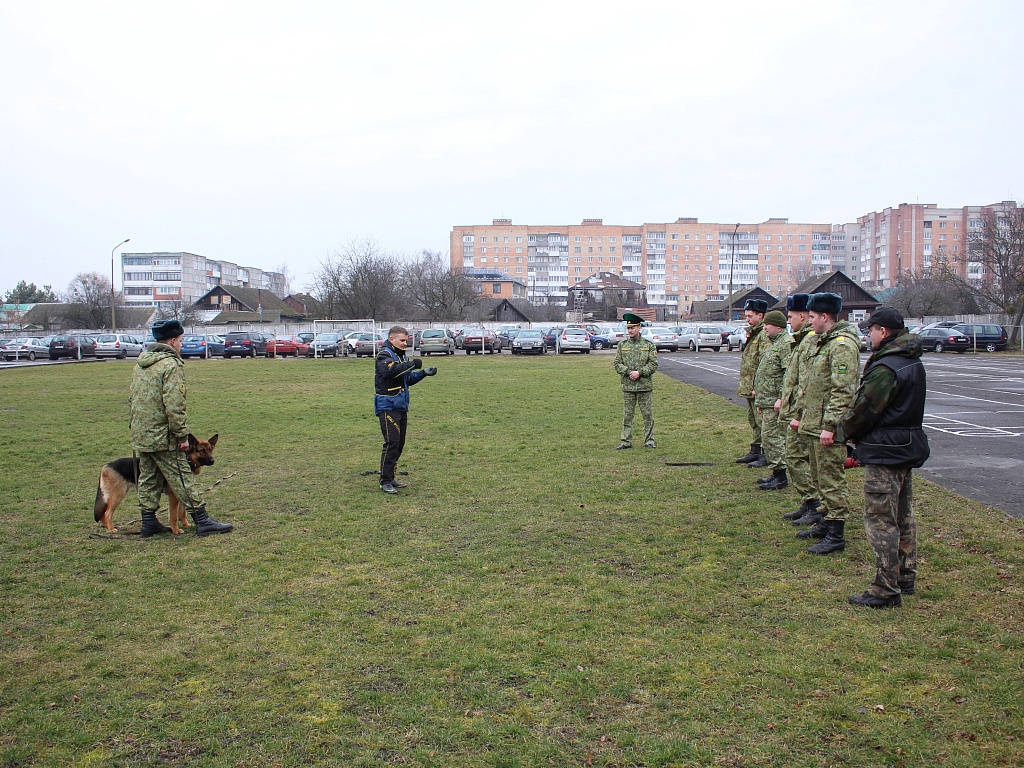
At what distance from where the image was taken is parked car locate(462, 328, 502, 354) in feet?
157

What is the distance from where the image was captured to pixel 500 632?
180 inches

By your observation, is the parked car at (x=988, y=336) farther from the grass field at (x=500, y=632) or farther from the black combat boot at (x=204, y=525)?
the black combat boot at (x=204, y=525)

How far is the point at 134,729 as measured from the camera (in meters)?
3.55

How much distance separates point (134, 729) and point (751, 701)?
2.92 metres

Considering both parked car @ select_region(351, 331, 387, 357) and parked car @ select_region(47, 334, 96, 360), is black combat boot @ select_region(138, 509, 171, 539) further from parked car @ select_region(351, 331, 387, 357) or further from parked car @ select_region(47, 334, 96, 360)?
parked car @ select_region(47, 334, 96, 360)

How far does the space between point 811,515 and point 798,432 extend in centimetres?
80

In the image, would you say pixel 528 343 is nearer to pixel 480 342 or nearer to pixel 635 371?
pixel 480 342

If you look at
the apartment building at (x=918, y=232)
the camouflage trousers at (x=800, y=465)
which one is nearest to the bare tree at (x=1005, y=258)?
the camouflage trousers at (x=800, y=465)

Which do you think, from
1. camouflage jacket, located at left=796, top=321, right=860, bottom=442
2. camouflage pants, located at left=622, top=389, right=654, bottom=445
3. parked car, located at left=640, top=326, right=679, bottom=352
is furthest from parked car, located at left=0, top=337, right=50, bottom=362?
camouflage jacket, located at left=796, top=321, right=860, bottom=442

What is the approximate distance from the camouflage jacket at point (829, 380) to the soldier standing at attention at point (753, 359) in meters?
2.64

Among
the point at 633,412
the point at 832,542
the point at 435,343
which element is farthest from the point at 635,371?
the point at 435,343

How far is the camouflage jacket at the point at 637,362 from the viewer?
1094cm

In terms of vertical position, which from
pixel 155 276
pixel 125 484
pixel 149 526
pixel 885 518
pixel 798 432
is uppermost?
pixel 155 276

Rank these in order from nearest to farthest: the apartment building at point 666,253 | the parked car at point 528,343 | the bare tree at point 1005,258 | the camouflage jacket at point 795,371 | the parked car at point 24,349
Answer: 1. the camouflage jacket at point 795,371
2. the parked car at point 528,343
3. the bare tree at point 1005,258
4. the parked car at point 24,349
5. the apartment building at point 666,253
